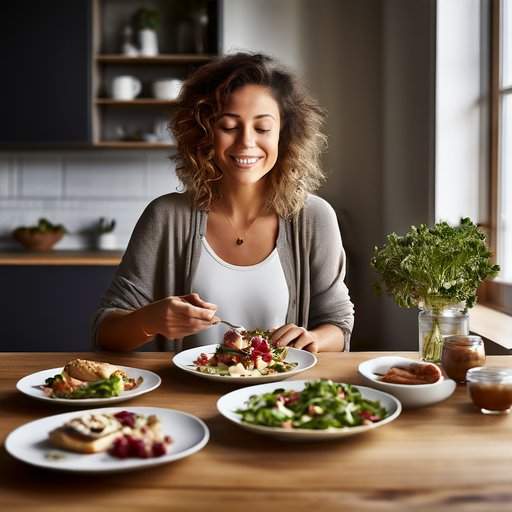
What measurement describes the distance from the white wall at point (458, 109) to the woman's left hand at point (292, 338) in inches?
66.8

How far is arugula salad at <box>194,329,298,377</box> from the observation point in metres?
1.44

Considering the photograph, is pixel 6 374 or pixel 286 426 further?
pixel 6 374

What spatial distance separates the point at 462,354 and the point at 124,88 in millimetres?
2994

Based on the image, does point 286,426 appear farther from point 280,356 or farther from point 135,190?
point 135,190

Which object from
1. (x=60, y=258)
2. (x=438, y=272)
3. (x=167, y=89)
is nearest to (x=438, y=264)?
(x=438, y=272)

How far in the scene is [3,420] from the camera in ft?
3.94

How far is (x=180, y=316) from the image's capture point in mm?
1584

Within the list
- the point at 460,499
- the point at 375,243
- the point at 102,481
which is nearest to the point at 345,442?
the point at 460,499

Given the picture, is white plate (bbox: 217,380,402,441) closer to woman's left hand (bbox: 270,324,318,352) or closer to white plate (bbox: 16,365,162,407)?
white plate (bbox: 16,365,162,407)

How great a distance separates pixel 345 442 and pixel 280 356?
462 millimetres

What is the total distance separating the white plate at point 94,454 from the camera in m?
0.93

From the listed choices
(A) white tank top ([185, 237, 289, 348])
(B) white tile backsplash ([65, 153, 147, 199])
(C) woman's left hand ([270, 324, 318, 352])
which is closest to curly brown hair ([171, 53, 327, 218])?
(A) white tank top ([185, 237, 289, 348])

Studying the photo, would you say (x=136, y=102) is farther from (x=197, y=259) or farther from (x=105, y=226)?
(x=197, y=259)

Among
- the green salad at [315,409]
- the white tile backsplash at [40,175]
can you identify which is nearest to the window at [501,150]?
the green salad at [315,409]
